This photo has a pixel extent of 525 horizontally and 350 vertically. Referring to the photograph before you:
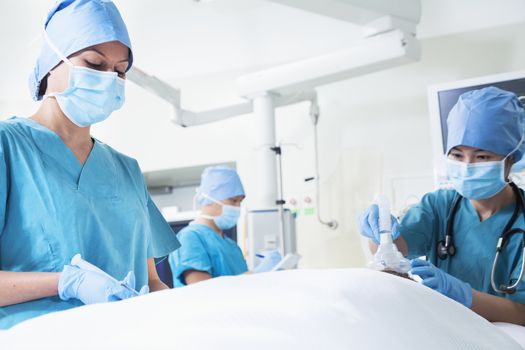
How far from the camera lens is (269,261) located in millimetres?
2631

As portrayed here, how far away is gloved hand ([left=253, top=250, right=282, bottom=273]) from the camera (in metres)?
2.59

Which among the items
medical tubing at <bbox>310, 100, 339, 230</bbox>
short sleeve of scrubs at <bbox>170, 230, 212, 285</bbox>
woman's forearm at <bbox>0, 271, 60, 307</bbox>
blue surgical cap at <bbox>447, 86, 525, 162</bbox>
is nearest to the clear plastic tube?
blue surgical cap at <bbox>447, 86, 525, 162</bbox>

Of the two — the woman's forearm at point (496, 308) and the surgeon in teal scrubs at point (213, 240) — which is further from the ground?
the surgeon in teal scrubs at point (213, 240)

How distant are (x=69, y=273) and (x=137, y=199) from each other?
348 mm

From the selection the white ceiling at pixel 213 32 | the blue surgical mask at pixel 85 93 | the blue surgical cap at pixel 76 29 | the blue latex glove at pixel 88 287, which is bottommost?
the blue latex glove at pixel 88 287

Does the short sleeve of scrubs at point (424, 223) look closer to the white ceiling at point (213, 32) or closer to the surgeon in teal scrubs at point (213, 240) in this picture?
the surgeon in teal scrubs at point (213, 240)

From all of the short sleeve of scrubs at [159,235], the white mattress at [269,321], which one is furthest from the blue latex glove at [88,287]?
the short sleeve of scrubs at [159,235]

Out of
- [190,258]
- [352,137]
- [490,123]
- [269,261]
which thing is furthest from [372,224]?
[352,137]

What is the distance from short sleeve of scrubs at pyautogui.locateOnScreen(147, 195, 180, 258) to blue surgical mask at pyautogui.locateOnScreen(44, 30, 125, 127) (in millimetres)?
307

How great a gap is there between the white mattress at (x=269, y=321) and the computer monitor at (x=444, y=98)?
1900 millimetres

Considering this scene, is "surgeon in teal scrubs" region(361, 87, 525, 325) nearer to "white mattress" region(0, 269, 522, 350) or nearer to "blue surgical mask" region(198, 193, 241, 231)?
"white mattress" region(0, 269, 522, 350)

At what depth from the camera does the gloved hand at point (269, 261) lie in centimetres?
259

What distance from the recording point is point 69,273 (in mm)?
1002

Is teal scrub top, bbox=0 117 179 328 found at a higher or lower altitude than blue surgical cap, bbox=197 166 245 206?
lower
